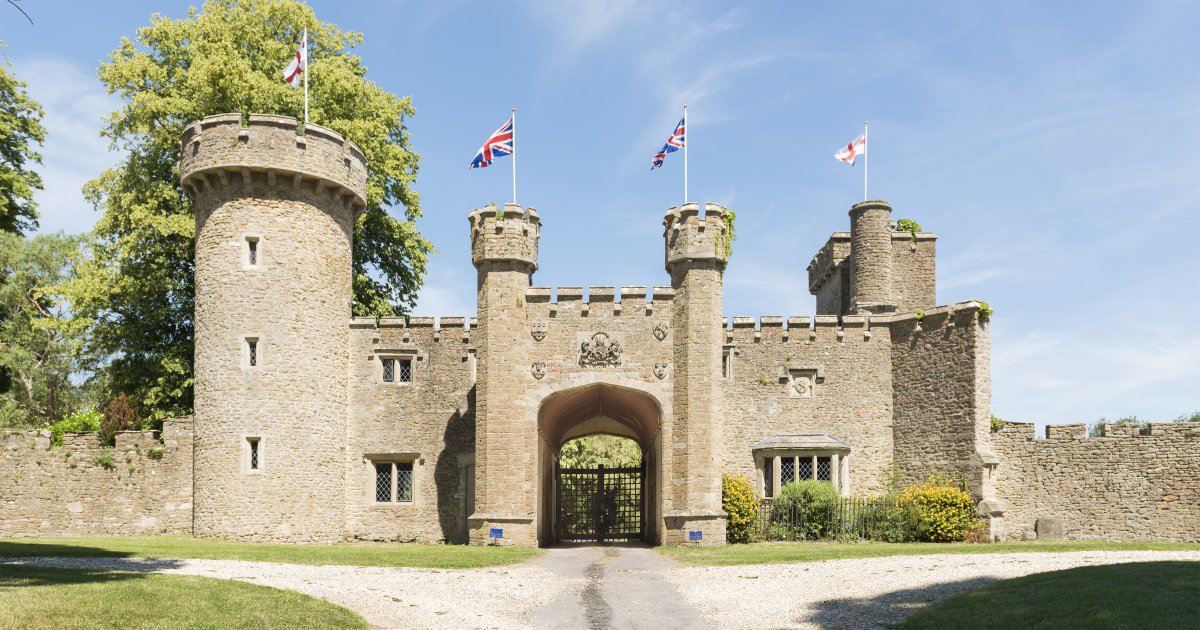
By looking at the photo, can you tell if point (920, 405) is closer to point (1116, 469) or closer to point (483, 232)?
point (1116, 469)

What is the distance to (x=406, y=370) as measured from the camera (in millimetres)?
30609

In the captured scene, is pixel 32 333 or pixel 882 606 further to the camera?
pixel 32 333

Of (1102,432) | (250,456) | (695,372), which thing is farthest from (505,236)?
(1102,432)

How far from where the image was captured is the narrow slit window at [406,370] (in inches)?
1201

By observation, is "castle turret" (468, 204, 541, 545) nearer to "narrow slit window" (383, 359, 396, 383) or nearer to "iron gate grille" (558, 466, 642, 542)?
"narrow slit window" (383, 359, 396, 383)

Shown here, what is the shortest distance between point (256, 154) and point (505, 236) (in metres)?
7.48

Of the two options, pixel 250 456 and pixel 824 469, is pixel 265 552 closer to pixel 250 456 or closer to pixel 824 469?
pixel 250 456

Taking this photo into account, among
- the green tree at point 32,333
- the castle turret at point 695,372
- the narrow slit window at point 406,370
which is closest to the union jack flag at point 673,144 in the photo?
the castle turret at point 695,372

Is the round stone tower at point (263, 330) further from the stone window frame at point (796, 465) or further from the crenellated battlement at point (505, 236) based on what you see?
the stone window frame at point (796, 465)

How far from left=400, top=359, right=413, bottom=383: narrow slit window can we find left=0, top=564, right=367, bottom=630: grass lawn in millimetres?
15048

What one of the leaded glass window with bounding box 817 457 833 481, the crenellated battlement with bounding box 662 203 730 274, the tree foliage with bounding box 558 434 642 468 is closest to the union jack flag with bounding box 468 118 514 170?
the crenellated battlement with bounding box 662 203 730 274

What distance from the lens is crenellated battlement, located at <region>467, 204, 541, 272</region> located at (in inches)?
1064

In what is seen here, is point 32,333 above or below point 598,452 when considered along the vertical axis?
above

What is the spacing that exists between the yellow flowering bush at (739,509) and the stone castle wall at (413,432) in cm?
806
